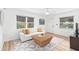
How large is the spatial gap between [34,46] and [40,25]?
43 centimetres

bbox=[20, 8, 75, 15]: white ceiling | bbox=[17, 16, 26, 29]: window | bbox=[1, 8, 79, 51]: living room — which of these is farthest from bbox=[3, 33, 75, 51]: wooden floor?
bbox=[20, 8, 75, 15]: white ceiling

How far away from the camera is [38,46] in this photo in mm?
1510

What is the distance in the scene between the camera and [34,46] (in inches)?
Result: 59.5

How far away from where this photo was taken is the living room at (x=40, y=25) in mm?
1408

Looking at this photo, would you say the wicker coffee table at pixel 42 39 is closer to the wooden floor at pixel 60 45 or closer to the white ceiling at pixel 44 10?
the wooden floor at pixel 60 45

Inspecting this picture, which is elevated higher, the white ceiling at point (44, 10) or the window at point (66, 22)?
the white ceiling at point (44, 10)

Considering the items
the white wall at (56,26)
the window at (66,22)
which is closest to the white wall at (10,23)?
the white wall at (56,26)

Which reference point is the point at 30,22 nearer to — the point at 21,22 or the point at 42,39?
the point at 21,22

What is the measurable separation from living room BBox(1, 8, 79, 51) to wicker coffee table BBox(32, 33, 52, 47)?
0.04 metres

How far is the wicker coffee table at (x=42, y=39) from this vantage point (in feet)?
4.89

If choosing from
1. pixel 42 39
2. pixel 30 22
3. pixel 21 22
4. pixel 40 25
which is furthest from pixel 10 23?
pixel 42 39

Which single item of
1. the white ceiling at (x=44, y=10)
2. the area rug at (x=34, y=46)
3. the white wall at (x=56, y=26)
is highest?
the white ceiling at (x=44, y=10)

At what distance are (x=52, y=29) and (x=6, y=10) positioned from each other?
0.95 meters
